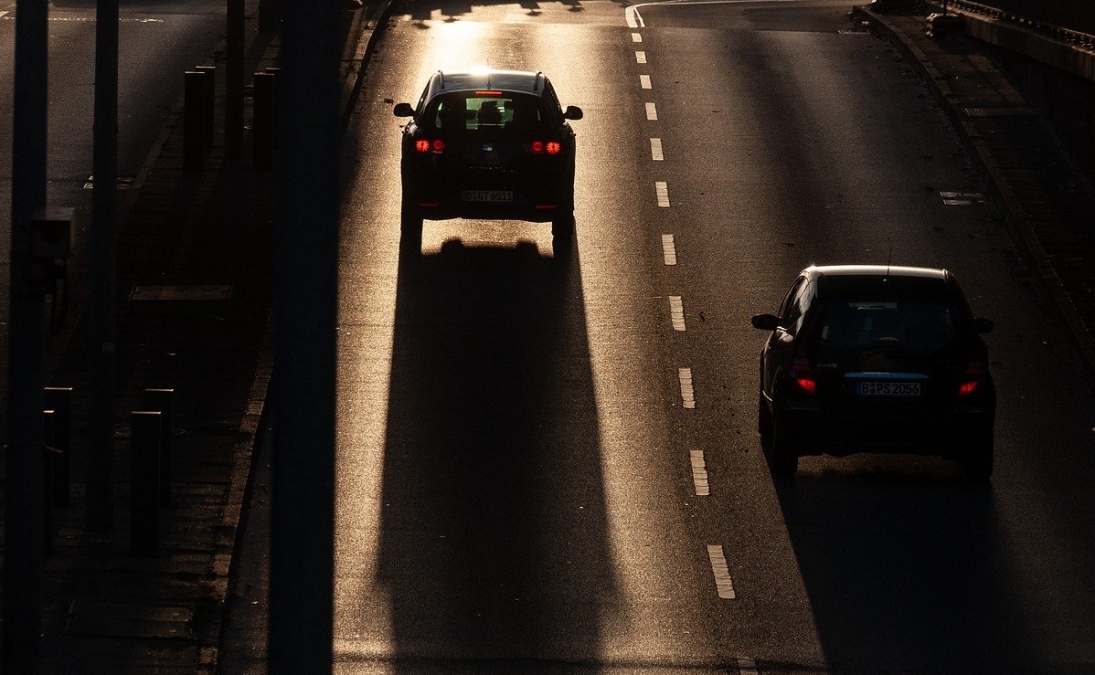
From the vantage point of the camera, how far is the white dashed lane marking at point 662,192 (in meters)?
24.4

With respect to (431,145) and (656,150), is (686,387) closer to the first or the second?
(431,145)

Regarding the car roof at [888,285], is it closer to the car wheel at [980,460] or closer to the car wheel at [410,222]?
the car wheel at [980,460]

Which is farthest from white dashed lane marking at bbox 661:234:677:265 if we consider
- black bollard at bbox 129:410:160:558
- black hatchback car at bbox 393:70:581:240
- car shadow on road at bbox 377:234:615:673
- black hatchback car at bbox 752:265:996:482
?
black bollard at bbox 129:410:160:558

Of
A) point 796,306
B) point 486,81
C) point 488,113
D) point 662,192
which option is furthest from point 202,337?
point 662,192

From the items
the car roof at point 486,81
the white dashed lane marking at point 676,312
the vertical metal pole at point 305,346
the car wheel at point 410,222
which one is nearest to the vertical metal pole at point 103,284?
the vertical metal pole at point 305,346

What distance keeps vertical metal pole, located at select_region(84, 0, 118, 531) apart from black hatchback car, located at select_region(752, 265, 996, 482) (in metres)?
5.11

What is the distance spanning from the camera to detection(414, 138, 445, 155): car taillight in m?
21.3

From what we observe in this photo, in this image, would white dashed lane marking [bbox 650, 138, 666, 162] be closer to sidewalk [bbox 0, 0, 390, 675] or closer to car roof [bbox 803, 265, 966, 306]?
sidewalk [bbox 0, 0, 390, 675]

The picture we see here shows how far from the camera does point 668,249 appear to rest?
2231 centimetres

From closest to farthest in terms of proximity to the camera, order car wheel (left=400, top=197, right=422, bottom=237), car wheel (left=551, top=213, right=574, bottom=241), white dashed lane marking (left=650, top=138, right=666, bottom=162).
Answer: car wheel (left=400, top=197, right=422, bottom=237) < car wheel (left=551, top=213, right=574, bottom=241) < white dashed lane marking (left=650, top=138, right=666, bottom=162)

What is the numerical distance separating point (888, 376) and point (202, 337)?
6.89m

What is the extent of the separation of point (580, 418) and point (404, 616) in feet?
15.5

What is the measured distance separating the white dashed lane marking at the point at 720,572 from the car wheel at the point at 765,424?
2.58 m

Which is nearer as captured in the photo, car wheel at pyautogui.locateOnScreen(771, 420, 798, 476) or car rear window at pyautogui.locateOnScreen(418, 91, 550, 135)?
car wheel at pyautogui.locateOnScreen(771, 420, 798, 476)
